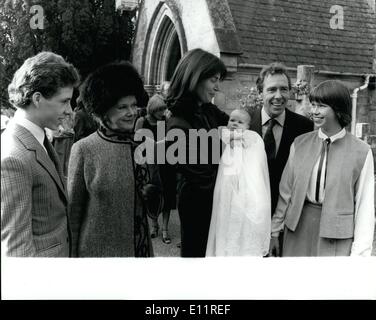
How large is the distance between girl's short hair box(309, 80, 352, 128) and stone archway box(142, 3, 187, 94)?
4.66m

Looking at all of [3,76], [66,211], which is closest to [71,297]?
[66,211]

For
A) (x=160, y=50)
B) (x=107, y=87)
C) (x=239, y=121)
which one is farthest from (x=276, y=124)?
(x=160, y=50)

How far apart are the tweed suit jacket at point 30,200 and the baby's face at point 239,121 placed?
988mm

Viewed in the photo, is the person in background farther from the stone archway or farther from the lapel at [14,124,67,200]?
the stone archway

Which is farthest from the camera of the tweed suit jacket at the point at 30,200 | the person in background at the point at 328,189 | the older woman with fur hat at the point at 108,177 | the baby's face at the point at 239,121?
the baby's face at the point at 239,121

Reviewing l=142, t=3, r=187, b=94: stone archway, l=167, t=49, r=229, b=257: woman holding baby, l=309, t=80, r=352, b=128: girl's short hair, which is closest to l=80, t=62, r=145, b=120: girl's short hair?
l=167, t=49, r=229, b=257: woman holding baby

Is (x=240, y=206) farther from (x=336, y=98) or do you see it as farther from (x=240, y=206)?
(x=336, y=98)

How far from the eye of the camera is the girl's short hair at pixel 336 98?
2146mm

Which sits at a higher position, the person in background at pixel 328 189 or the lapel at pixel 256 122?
the lapel at pixel 256 122

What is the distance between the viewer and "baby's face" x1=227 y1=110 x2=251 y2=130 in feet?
7.36

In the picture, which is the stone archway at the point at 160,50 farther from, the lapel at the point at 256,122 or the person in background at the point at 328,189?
the person in background at the point at 328,189

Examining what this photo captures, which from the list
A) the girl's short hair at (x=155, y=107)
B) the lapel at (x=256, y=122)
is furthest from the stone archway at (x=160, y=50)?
the lapel at (x=256, y=122)

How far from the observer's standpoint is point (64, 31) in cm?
257

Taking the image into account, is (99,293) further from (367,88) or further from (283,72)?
(367,88)
